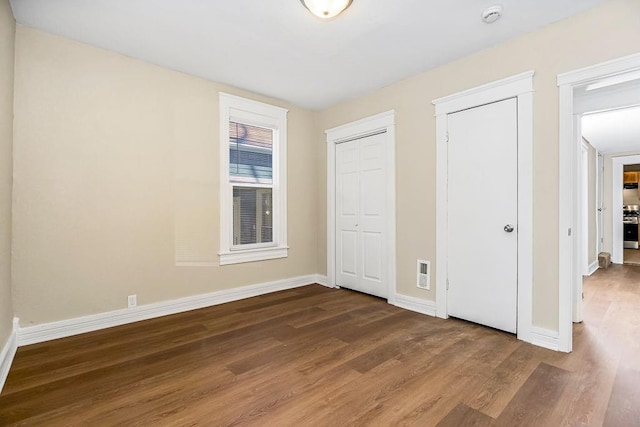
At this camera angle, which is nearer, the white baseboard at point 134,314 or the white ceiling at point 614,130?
the white baseboard at point 134,314

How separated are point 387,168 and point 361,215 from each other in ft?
2.51

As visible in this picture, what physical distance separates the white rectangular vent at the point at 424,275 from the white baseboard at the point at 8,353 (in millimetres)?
3461

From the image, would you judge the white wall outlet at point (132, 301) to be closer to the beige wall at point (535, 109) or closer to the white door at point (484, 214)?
the beige wall at point (535, 109)

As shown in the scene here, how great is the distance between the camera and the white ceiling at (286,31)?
7.41 ft

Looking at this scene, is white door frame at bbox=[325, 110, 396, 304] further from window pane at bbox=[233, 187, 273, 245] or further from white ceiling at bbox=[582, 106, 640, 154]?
white ceiling at bbox=[582, 106, 640, 154]

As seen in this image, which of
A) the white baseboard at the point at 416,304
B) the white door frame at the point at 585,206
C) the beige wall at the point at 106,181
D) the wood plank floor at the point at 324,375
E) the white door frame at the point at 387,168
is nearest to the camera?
the wood plank floor at the point at 324,375

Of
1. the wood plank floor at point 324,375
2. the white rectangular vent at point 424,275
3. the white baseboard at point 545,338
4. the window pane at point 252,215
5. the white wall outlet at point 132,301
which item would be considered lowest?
the wood plank floor at point 324,375

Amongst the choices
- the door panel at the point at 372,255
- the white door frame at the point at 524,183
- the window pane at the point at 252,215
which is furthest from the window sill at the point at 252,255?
the white door frame at the point at 524,183

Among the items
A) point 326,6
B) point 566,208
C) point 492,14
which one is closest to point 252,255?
point 326,6

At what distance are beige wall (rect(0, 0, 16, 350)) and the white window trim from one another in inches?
70.3

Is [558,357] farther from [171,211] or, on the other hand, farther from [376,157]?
[171,211]

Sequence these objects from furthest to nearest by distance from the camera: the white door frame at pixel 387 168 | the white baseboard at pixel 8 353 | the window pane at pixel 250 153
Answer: the window pane at pixel 250 153
the white door frame at pixel 387 168
the white baseboard at pixel 8 353

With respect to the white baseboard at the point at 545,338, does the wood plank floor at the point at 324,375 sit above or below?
below

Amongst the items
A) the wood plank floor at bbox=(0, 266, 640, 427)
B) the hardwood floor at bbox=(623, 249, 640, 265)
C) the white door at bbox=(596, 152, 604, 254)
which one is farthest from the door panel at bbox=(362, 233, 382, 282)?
the hardwood floor at bbox=(623, 249, 640, 265)
